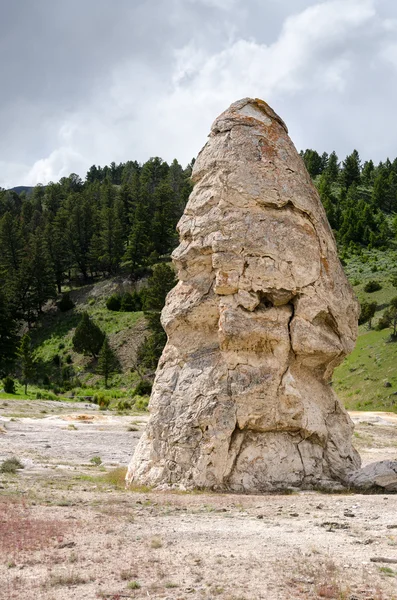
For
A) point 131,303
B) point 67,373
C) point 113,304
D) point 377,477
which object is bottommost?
point 377,477

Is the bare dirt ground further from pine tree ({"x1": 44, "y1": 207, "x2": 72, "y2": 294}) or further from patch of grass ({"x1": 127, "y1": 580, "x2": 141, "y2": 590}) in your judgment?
pine tree ({"x1": 44, "y1": 207, "x2": 72, "y2": 294})

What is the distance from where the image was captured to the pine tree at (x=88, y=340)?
222 feet

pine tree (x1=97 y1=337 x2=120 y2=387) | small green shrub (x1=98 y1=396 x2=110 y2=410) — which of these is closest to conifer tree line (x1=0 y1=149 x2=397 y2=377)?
pine tree (x1=97 y1=337 x2=120 y2=387)

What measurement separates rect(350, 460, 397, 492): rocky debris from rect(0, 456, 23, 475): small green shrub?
9.73 meters

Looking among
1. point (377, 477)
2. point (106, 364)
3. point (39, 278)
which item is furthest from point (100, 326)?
point (377, 477)

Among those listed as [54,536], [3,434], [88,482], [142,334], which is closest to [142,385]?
[142,334]

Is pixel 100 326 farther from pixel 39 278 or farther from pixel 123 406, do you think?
pixel 123 406

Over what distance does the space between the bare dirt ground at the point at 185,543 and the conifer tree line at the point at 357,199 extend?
81677 mm

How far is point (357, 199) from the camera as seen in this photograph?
11694 centimetres

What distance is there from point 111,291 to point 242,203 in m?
69.9

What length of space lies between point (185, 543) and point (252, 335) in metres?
7.55

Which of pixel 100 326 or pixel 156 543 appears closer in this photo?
pixel 156 543

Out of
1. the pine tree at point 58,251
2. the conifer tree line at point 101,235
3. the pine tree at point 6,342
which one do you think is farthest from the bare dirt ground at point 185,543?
the pine tree at point 58,251

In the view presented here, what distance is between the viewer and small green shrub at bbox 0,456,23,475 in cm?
1716
